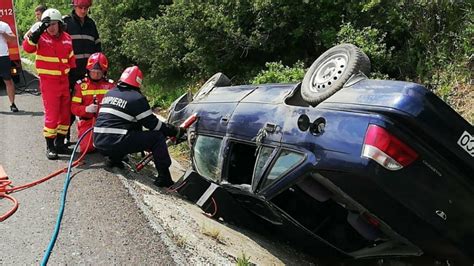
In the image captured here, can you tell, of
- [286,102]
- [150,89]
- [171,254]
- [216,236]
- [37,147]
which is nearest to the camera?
[171,254]

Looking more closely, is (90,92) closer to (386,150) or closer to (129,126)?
(129,126)

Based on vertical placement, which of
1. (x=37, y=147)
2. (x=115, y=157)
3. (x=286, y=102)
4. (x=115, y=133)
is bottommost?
(x=37, y=147)

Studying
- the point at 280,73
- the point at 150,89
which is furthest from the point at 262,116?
the point at 150,89

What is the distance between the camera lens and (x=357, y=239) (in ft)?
13.6

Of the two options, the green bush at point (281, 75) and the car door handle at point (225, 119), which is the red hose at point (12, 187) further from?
the green bush at point (281, 75)

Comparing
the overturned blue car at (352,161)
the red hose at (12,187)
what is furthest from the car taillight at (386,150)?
the red hose at (12,187)

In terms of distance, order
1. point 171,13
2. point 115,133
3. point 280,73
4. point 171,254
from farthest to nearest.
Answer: point 171,13, point 280,73, point 115,133, point 171,254

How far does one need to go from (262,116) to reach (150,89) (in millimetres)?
7820

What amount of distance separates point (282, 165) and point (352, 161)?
2.22ft

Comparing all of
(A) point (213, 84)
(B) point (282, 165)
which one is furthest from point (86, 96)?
(B) point (282, 165)

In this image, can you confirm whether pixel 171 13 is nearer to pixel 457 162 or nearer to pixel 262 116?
pixel 262 116

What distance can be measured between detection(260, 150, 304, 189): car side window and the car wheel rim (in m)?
0.53

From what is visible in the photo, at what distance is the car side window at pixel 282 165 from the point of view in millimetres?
3407

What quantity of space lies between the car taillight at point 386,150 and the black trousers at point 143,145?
114 inches
